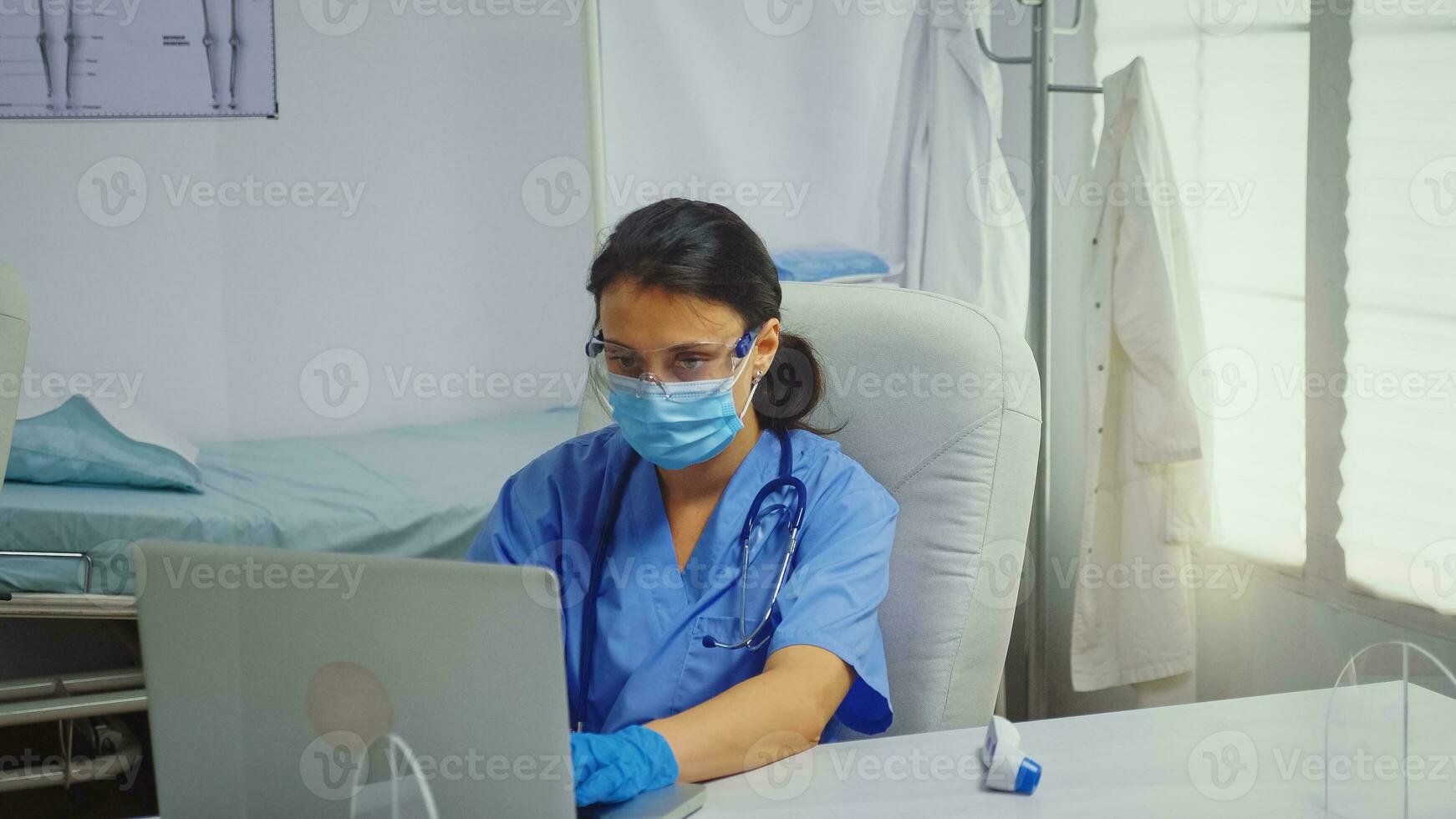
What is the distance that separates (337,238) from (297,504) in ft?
3.58

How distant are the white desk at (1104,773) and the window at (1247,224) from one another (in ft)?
3.67

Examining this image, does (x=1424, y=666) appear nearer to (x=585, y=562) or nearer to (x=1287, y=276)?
(x=1287, y=276)

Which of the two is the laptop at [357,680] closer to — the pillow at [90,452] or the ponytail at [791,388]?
the ponytail at [791,388]

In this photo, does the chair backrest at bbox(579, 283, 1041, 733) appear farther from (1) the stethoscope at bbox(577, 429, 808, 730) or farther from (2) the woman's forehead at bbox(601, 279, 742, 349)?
(2) the woman's forehead at bbox(601, 279, 742, 349)

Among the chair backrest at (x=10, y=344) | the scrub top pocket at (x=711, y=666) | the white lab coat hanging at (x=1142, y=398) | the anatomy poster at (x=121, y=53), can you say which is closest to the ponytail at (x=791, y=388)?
the scrub top pocket at (x=711, y=666)

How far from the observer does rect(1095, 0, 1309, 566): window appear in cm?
216

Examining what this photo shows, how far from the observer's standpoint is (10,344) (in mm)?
1229

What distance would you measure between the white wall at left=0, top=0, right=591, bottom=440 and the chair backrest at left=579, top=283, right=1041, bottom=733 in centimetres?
187

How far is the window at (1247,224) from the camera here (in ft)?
7.08

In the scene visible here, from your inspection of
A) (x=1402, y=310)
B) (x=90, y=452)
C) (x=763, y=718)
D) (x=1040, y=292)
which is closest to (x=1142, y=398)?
(x=1040, y=292)

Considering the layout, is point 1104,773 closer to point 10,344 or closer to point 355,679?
point 355,679

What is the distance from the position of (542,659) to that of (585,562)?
605 millimetres

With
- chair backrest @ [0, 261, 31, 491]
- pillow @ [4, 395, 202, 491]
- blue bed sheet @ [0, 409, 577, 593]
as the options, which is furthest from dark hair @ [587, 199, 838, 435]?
pillow @ [4, 395, 202, 491]

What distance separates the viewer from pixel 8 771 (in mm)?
1913
